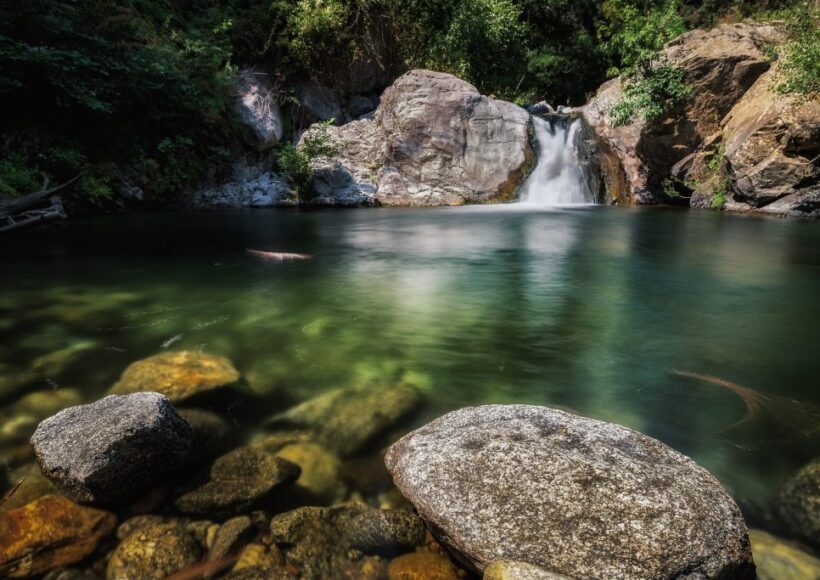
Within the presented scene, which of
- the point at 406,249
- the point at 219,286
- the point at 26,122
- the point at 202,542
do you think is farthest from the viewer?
the point at 26,122

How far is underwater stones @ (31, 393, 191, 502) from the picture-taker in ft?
7.49

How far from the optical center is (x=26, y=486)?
241cm

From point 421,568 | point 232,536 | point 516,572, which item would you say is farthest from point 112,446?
point 516,572

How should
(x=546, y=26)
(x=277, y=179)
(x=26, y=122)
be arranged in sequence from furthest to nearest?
(x=546, y=26), (x=277, y=179), (x=26, y=122)

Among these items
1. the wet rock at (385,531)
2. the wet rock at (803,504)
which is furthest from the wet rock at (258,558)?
the wet rock at (803,504)

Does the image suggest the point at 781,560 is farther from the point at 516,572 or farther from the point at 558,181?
the point at 558,181

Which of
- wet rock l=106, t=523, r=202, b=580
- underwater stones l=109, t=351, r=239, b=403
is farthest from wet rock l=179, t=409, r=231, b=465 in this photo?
wet rock l=106, t=523, r=202, b=580

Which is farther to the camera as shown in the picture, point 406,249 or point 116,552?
point 406,249

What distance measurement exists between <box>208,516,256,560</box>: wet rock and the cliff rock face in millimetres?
15710

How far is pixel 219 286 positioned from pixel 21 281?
9.00ft

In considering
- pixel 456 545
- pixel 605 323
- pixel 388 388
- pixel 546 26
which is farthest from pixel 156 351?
pixel 546 26

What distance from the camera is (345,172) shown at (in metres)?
19.1

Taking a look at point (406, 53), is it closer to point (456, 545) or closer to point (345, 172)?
point (345, 172)

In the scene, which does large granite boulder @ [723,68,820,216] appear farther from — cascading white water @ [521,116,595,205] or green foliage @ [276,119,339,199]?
green foliage @ [276,119,339,199]
